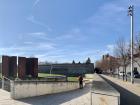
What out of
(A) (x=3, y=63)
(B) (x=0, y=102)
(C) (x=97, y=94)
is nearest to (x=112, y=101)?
(C) (x=97, y=94)

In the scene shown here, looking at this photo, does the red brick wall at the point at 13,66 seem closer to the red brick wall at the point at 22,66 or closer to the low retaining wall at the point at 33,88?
the red brick wall at the point at 22,66

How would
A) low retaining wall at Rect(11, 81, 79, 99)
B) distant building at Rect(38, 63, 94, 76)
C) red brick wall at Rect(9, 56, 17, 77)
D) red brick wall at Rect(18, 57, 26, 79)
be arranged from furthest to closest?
1. distant building at Rect(38, 63, 94, 76)
2. red brick wall at Rect(18, 57, 26, 79)
3. red brick wall at Rect(9, 56, 17, 77)
4. low retaining wall at Rect(11, 81, 79, 99)

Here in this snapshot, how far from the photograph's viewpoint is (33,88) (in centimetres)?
2500

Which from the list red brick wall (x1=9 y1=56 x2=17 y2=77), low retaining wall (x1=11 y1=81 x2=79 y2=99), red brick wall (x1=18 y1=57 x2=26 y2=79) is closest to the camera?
low retaining wall (x1=11 y1=81 x2=79 y2=99)

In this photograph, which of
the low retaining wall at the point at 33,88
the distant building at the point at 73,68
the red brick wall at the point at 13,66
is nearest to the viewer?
the low retaining wall at the point at 33,88

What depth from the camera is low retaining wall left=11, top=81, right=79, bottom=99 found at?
2289 cm

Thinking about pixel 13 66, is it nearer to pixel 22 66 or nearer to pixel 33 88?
pixel 22 66

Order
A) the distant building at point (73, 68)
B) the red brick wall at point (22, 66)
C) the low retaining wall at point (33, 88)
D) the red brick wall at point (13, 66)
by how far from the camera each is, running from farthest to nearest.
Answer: the distant building at point (73, 68), the red brick wall at point (22, 66), the red brick wall at point (13, 66), the low retaining wall at point (33, 88)

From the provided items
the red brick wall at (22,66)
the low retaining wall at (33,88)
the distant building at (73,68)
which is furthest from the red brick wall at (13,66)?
the distant building at (73,68)

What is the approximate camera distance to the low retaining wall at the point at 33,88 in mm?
22891

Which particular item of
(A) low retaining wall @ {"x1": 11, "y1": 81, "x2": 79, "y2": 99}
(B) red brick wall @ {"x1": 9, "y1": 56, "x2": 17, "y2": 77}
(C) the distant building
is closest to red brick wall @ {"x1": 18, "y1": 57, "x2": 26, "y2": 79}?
(B) red brick wall @ {"x1": 9, "y1": 56, "x2": 17, "y2": 77}

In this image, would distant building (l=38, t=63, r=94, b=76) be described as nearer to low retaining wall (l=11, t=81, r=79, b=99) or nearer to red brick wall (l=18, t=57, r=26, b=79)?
red brick wall (l=18, t=57, r=26, b=79)

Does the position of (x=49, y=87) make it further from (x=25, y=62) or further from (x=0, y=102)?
(x=25, y=62)

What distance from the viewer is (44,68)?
461 feet
